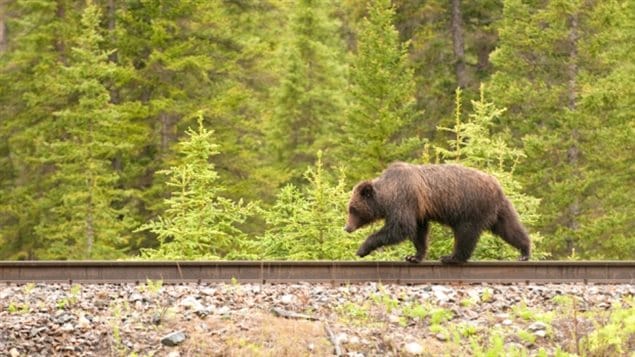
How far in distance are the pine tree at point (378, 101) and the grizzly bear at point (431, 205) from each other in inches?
522

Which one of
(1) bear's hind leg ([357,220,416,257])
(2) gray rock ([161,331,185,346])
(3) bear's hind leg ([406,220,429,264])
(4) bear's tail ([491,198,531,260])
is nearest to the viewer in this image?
(2) gray rock ([161,331,185,346])

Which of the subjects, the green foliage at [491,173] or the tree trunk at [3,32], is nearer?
the green foliage at [491,173]

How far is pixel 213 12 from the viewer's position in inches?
1245

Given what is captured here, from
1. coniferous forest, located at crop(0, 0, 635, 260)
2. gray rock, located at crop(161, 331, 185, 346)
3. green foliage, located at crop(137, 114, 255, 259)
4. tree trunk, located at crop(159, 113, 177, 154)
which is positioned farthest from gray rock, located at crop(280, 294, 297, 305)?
tree trunk, located at crop(159, 113, 177, 154)

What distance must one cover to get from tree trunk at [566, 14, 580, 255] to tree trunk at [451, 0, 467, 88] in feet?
15.5

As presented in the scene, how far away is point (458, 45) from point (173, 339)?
2417 centimetres

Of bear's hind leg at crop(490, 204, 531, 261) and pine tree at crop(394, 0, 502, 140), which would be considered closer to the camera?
bear's hind leg at crop(490, 204, 531, 261)

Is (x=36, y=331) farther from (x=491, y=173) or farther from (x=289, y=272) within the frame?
(x=491, y=173)

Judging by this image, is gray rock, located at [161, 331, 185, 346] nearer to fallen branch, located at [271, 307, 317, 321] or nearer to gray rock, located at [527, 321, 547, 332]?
fallen branch, located at [271, 307, 317, 321]

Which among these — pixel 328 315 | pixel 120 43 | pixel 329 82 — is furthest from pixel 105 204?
pixel 328 315

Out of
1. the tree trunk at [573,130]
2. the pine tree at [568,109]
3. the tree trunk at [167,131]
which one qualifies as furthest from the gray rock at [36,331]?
the tree trunk at [167,131]

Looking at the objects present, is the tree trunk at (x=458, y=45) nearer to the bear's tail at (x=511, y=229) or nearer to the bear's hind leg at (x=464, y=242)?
the bear's tail at (x=511, y=229)

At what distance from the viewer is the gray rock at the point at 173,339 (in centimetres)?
961

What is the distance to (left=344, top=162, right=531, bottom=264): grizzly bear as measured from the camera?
13.3m
